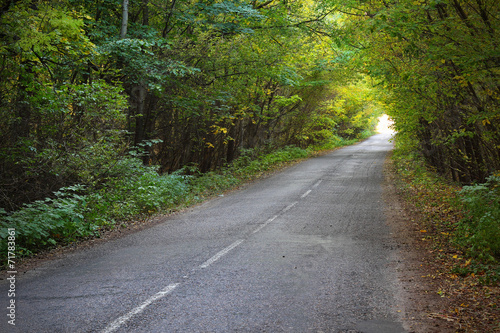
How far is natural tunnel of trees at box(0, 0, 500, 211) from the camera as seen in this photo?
7.66 meters

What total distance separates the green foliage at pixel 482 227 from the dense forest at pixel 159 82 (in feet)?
5.59

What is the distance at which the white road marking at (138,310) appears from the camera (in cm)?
409

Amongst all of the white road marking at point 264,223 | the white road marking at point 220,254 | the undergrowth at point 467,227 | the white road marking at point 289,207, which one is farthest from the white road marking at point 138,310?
the white road marking at point 289,207

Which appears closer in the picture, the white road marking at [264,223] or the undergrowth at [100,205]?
the undergrowth at [100,205]

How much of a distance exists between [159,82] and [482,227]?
37.0 feet

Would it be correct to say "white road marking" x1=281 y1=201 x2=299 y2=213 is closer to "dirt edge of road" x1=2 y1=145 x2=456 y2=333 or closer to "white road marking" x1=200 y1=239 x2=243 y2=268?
"dirt edge of road" x1=2 y1=145 x2=456 y2=333

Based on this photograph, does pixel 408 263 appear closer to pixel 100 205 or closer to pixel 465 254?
pixel 465 254

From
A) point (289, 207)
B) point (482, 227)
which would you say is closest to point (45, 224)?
point (289, 207)

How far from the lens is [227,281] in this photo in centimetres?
547

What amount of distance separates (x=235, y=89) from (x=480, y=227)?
13613mm

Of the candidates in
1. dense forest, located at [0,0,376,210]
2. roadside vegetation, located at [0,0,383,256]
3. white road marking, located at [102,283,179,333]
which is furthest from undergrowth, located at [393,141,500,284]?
dense forest, located at [0,0,376,210]

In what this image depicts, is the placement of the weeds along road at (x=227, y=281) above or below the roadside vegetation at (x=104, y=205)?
below

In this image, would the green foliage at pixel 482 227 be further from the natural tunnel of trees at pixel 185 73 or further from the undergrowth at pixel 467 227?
the natural tunnel of trees at pixel 185 73

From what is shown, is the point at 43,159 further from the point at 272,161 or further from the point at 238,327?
the point at 272,161
